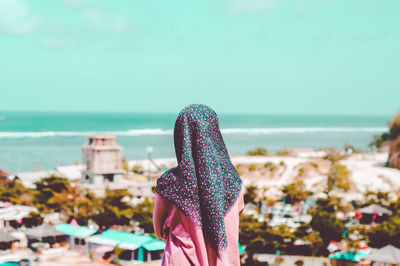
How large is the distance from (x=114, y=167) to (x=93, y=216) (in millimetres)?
7122

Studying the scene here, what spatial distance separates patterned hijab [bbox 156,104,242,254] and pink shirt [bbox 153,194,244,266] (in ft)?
0.15

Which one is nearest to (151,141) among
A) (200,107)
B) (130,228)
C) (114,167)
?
(114,167)

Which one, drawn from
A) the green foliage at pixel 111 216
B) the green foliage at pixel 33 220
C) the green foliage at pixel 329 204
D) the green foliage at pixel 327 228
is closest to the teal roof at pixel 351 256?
the green foliage at pixel 327 228

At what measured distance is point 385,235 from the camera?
11.7 metres

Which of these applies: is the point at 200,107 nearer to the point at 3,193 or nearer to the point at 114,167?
the point at 3,193

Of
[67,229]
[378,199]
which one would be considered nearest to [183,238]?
[67,229]

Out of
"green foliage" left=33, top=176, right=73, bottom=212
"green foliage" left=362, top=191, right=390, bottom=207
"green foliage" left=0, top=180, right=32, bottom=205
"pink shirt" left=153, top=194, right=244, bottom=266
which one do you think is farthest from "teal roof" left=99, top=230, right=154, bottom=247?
"pink shirt" left=153, top=194, right=244, bottom=266

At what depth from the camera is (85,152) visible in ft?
71.7

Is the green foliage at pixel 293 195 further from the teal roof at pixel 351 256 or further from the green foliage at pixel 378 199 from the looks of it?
the teal roof at pixel 351 256

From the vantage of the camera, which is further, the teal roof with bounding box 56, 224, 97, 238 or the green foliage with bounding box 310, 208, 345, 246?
the teal roof with bounding box 56, 224, 97, 238

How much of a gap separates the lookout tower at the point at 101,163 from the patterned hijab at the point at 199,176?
1891cm

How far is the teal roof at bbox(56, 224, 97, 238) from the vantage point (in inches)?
523

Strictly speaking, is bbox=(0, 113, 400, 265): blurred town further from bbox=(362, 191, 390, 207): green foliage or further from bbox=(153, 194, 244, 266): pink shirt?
bbox=(153, 194, 244, 266): pink shirt

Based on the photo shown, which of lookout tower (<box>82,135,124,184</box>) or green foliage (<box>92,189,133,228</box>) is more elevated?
lookout tower (<box>82,135,124,184</box>)
